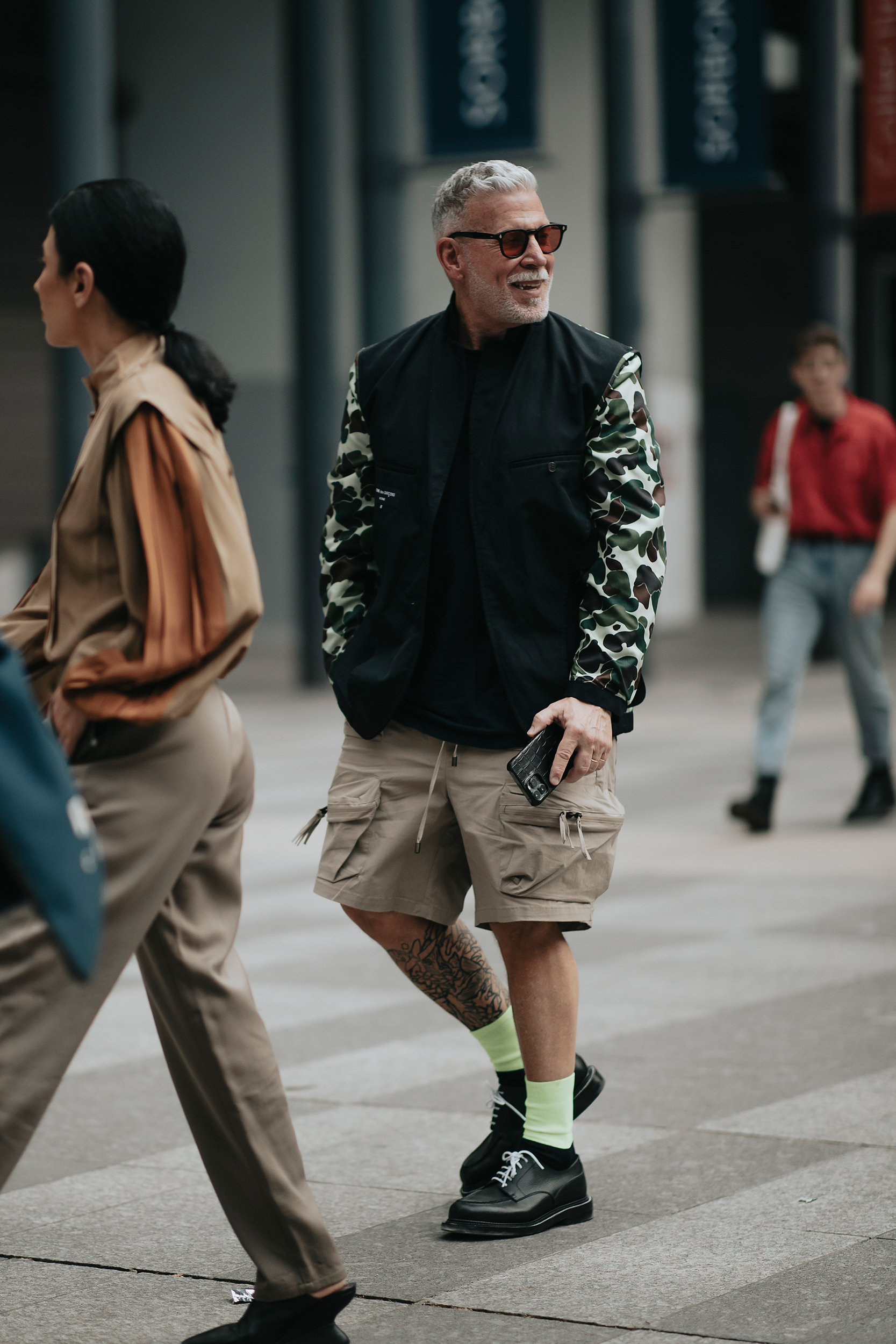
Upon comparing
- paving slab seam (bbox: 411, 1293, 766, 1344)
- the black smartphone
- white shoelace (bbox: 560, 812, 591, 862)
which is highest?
the black smartphone

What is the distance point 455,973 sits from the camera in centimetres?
395

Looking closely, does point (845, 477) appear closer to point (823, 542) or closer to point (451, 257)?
point (823, 542)

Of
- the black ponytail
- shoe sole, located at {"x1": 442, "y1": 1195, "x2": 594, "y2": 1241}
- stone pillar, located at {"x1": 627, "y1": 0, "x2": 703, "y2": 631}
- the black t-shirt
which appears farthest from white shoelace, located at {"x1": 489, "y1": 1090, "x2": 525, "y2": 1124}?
stone pillar, located at {"x1": 627, "y1": 0, "x2": 703, "y2": 631}

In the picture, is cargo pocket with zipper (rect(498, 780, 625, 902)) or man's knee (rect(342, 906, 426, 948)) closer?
cargo pocket with zipper (rect(498, 780, 625, 902))

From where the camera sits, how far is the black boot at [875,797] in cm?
895

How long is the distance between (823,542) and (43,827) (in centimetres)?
680

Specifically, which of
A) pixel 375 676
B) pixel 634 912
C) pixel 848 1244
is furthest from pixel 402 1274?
pixel 634 912

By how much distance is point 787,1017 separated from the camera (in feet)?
18.3

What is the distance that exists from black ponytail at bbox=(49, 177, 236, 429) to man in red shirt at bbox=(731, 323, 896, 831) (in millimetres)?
5846

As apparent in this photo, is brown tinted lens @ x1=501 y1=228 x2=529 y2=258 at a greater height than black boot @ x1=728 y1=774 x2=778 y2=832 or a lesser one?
greater

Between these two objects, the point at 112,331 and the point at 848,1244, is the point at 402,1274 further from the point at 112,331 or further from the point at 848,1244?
the point at 112,331

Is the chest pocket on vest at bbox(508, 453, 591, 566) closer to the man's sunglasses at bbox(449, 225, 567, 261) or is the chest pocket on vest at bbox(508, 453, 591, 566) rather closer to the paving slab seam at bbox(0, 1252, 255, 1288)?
the man's sunglasses at bbox(449, 225, 567, 261)

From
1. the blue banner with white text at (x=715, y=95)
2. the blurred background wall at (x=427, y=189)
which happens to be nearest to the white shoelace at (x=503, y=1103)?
the blurred background wall at (x=427, y=189)

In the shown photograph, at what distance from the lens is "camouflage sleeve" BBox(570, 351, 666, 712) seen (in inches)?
147
